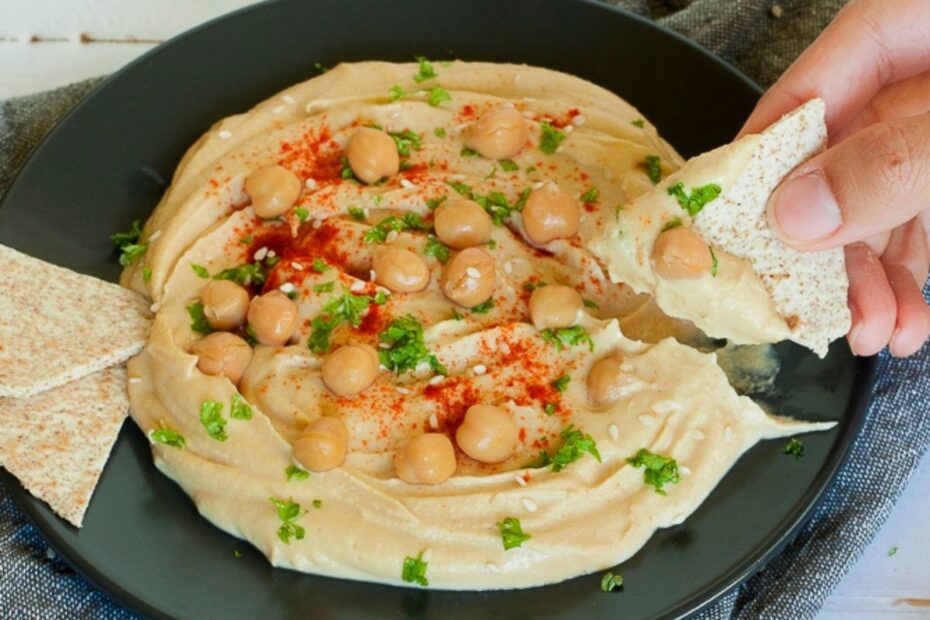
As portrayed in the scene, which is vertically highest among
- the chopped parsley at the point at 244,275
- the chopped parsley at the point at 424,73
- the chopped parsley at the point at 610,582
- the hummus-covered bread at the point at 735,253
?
the hummus-covered bread at the point at 735,253

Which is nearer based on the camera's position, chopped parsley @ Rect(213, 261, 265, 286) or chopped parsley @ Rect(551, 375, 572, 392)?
chopped parsley @ Rect(551, 375, 572, 392)

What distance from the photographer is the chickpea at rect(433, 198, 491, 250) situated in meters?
4.34

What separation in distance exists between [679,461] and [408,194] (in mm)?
1408

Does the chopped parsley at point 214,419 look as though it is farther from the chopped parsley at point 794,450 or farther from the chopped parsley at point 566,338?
the chopped parsley at point 794,450

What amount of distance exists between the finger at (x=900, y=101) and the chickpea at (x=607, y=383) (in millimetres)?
1310

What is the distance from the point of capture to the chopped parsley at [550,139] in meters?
4.67

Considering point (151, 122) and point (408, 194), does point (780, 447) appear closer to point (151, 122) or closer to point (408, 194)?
point (408, 194)

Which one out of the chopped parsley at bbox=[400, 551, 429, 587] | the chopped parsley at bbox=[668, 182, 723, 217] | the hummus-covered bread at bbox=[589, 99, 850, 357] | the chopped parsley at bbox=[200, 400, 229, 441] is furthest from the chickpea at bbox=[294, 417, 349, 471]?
the chopped parsley at bbox=[668, 182, 723, 217]

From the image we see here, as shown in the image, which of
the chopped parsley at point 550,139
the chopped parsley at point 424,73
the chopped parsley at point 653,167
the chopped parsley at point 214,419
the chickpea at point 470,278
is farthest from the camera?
the chopped parsley at point 424,73

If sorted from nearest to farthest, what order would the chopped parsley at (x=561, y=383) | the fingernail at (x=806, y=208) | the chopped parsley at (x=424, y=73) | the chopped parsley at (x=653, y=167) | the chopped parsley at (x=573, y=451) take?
the fingernail at (x=806, y=208), the chopped parsley at (x=573, y=451), the chopped parsley at (x=561, y=383), the chopped parsley at (x=653, y=167), the chopped parsley at (x=424, y=73)

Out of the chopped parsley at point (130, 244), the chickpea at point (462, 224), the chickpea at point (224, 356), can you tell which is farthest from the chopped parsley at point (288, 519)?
the chopped parsley at point (130, 244)

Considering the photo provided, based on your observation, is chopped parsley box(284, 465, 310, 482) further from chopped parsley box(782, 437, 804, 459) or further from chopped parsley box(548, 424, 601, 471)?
chopped parsley box(782, 437, 804, 459)

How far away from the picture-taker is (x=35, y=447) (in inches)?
156

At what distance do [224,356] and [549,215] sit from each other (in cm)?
123
